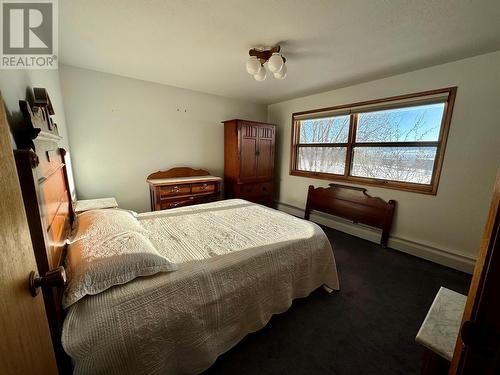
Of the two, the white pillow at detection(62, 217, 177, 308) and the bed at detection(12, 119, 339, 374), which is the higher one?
the white pillow at detection(62, 217, 177, 308)

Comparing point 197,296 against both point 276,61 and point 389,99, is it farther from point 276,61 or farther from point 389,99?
point 389,99

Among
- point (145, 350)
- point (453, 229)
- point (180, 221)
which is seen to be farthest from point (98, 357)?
point (453, 229)

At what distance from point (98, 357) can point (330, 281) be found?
174 centimetres

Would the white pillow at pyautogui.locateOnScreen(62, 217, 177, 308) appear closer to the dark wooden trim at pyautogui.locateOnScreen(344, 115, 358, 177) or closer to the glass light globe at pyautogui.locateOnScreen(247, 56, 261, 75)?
the glass light globe at pyautogui.locateOnScreen(247, 56, 261, 75)

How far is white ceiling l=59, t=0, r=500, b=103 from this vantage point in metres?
1.40

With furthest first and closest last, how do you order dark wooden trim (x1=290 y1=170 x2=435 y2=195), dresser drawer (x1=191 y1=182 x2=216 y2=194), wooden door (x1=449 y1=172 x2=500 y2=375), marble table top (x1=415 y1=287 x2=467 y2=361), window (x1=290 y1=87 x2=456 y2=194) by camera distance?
dresser drawer (x1=191 y1=182 x2=216 y2=194) < dark wooden trim (x1=290 y1=170 x2=435 y2=195) < window (x1=290 y1=87 x2=456 y2=194) < marble table top (x1=415 y1=287 x2=467 y2=361) < wooden door (x1=449 y1=172 x2=500 y2=375)

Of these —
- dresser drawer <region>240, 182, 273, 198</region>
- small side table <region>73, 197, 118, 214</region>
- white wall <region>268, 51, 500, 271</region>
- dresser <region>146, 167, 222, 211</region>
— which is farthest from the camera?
dresser drawer <region>240, 182, 273, 198</region>

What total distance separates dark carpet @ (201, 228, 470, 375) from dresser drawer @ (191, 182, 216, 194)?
215 centimetres

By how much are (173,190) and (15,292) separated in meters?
2.57

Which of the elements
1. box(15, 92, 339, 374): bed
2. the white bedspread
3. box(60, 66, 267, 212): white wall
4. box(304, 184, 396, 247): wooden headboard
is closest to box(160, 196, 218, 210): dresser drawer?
box(60, 66, 267, 212): white wall

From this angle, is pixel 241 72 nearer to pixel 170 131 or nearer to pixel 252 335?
pixel 170 131

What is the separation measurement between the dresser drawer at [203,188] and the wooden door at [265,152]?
0.95 meters

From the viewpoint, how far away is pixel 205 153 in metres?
3.70

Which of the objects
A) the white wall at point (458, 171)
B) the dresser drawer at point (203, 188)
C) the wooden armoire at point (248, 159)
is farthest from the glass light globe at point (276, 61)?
the dresser drawer at point (203, 188)
